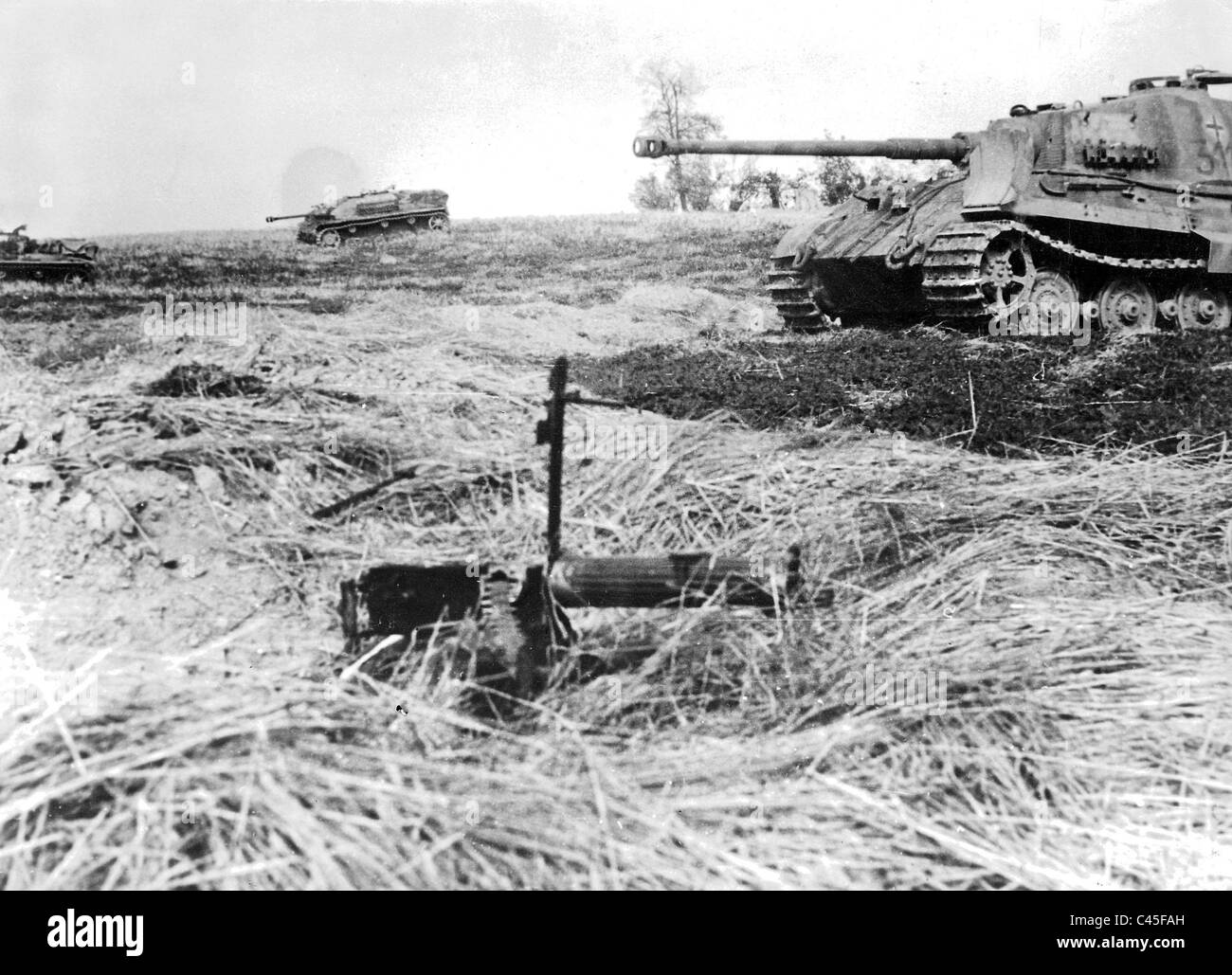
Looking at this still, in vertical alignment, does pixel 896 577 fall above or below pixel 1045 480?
below

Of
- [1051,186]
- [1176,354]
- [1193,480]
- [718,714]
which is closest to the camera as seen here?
[718,714]

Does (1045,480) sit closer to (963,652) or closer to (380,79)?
(963,652)

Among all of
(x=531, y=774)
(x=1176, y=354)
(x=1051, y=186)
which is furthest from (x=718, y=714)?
(x=1051, y=186)

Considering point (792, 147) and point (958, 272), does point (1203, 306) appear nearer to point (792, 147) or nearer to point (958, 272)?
point (958, 272)

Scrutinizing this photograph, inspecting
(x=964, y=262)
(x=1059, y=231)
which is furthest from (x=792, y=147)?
(x=1059, y=231)

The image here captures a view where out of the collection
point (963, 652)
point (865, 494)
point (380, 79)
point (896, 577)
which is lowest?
point (963, 652)

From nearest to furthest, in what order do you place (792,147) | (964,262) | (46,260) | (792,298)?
(46,260)
(792,147)
(792,298)
(964,262)

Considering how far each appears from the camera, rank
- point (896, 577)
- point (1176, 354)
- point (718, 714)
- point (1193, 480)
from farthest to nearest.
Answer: point (1176, 354)
point (1193, 480)
point (896, 577)
point (718, 714)

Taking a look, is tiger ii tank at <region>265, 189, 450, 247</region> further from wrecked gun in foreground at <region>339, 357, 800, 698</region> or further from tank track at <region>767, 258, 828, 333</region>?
tank track at <region>767, 258, 828, 333</region>

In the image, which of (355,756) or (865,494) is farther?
(865,494)
